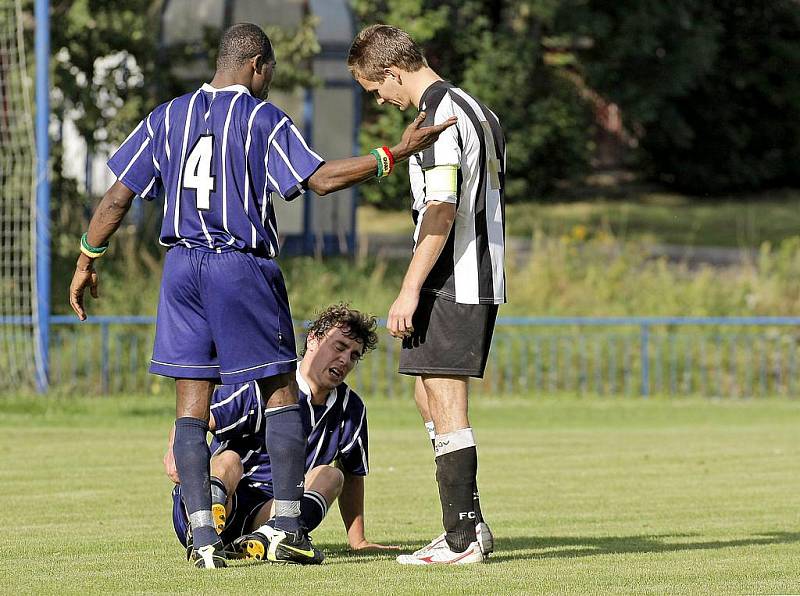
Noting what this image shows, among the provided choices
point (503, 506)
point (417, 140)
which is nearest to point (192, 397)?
point (417, 140)

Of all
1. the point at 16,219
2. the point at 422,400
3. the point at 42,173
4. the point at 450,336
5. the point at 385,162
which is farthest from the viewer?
the point at 16,219

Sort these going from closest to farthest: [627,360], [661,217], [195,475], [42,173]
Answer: [195,475]
[42,173]
[627,360]
[661,217]

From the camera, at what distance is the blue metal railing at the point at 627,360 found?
1698 centimetres

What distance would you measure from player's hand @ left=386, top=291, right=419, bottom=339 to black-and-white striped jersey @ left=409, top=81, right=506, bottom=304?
0.20 metres

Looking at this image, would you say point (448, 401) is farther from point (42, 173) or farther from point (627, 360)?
point (627, 360)

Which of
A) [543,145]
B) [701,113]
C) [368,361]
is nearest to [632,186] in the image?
[701,113]

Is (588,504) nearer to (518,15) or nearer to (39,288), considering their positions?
(39,288)

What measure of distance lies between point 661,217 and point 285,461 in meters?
34.5

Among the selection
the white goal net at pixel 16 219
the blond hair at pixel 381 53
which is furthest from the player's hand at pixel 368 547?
the white goal net at pixel 16 219

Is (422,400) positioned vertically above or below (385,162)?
below

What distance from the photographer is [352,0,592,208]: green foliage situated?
118ft

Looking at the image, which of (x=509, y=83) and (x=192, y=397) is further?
(x=509, y=83)

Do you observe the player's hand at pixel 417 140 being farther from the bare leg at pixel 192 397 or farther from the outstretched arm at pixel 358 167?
the bare leg at pixel 192 397

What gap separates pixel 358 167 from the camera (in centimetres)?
561
